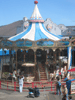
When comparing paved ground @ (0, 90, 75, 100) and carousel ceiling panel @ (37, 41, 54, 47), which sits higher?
carousel ceiling panel @ (37, 41, 54, 47)

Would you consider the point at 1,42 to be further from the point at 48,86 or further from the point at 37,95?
the point at 37,95

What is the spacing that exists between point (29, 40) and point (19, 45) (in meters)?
1.00

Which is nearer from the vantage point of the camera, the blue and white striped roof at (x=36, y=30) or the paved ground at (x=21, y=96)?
the paved ground at (x=21, y=96)

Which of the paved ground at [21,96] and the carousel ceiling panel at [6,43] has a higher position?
the carousel ceiling panel at [6,43]

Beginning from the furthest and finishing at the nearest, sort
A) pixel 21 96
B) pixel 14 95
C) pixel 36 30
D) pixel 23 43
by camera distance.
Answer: pixel 36 30, pixel 23 43, pixel 14 95, pixel 21 96

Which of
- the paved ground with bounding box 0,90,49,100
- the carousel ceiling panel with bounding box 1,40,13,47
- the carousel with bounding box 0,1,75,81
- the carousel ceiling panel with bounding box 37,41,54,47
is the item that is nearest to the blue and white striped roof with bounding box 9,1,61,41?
the carousel with bounding box 0,1,75,81

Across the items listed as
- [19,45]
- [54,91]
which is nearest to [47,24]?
[19,45]

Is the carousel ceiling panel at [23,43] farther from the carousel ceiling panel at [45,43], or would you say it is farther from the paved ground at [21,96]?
the paved ground at [21,96]

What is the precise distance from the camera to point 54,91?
61.2ft

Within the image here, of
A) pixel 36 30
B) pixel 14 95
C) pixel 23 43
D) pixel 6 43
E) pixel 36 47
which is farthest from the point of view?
pixel 36 30

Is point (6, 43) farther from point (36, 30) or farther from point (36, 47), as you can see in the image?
point (36, 30)

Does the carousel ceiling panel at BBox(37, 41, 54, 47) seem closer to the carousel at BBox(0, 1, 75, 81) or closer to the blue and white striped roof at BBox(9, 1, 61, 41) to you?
the carousel at BBox(0, 1, 75, 81)

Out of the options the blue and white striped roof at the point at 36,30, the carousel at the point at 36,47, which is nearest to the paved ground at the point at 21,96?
the carousel at the point at 36,47

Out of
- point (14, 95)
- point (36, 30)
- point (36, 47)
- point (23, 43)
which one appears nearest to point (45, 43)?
point (36, 47)
